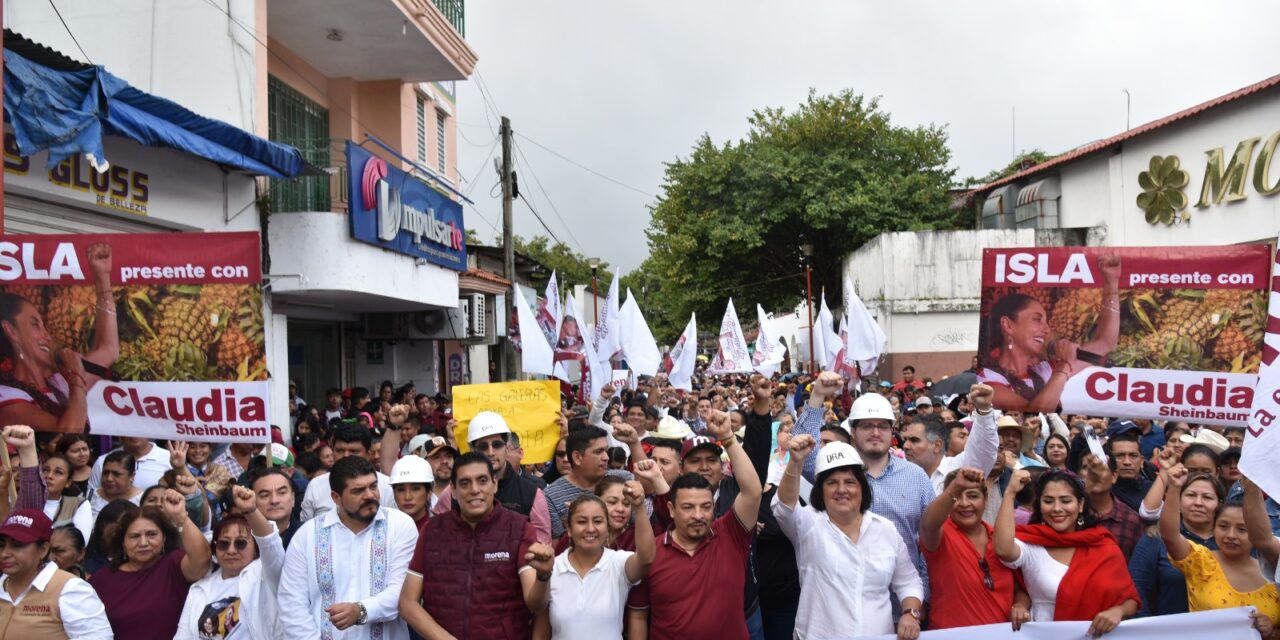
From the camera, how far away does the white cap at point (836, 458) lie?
4.71 metres

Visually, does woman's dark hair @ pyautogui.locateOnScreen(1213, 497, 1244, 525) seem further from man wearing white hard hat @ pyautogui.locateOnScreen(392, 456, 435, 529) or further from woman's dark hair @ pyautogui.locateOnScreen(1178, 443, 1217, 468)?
man wearing white hard hat @ pyautogui.locateOnScreen(392, 456, 435, 529)

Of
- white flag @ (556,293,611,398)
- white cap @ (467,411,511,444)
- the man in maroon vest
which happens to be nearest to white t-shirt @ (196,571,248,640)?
the man in maroon vest

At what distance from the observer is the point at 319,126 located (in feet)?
54.7

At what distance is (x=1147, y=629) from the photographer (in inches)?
186

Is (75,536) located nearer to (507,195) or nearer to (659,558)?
(659,558)

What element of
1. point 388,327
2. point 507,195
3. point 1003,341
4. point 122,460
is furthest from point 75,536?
point 507,195

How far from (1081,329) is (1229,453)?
1.64m

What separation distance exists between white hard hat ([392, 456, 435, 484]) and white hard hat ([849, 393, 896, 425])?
2.22 metres

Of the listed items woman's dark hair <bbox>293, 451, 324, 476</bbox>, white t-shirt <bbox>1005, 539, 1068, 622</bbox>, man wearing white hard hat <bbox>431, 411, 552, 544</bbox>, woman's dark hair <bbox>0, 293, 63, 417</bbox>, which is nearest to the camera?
white t-shirt <bbox>1005, 539, 1068, 622</bbox>

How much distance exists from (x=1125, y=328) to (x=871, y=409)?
157cm

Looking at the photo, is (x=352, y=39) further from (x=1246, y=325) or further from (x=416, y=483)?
(x=1246, y=325)

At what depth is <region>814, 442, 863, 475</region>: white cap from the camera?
471 cm

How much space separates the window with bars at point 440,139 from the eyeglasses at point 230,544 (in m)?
16.2

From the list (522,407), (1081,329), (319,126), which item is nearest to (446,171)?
(319,126)
